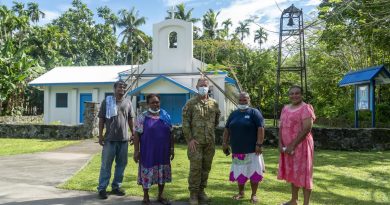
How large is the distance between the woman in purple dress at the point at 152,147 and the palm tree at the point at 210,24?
41092 millimetres

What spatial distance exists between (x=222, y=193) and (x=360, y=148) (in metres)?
7.58

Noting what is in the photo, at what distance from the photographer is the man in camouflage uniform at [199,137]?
579cm

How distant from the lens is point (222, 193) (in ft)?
21.4

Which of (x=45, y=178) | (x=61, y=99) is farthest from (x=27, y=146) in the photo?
(x=61, y=99)

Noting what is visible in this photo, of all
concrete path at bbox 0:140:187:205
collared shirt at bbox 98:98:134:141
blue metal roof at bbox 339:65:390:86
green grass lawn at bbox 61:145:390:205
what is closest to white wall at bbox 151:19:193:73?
blue metal roof at bbox 339:65:390:86

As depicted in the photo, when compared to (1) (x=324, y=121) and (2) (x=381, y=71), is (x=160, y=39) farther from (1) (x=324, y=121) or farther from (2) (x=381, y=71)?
(1) (x=324, y=121)

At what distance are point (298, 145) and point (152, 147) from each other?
206cm

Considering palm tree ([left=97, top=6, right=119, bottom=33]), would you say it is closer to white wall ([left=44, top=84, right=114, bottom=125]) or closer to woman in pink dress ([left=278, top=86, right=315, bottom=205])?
white wall ([left=44, top=84, right=114, bottom=125])

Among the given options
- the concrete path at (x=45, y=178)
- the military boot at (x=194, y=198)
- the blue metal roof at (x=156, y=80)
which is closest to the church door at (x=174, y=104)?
the blue metal roof at (x=156, y=80)

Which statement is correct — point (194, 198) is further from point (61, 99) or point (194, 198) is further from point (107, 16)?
point (107, 16)

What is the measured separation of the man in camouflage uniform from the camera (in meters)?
5.79

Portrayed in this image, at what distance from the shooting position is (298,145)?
546 centimetres

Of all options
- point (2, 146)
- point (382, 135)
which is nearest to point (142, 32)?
point (2, 146)

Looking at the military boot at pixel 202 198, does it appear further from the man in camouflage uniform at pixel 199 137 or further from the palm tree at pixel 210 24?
the palm tree at pixel 210 24
